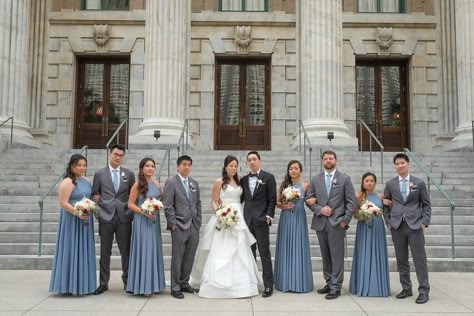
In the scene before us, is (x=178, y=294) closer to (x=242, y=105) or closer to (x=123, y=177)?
(x=123, y=177)

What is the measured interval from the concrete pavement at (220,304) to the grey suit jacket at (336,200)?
1.03 m

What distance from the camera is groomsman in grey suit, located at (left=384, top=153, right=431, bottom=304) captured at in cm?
689

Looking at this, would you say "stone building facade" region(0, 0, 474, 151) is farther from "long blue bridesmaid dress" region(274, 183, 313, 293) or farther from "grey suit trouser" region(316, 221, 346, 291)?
"grey suit trouser" region(316, 221, 346, 291)

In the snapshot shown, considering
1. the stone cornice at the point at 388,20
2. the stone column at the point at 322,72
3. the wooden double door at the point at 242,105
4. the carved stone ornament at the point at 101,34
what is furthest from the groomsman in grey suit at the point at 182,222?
the stone cornice at the point at 388,20

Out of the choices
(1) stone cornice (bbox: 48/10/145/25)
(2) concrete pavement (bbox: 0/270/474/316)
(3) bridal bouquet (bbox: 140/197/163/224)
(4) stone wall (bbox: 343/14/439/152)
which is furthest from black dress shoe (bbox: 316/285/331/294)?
(1) stone cornice (bbox: 48/10/145/25)

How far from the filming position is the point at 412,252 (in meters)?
6.98

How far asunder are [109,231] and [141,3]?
48.9 feet

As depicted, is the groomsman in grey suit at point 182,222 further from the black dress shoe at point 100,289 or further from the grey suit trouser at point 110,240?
the black dress shoe at point 100,289

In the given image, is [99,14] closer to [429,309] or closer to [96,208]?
[96,208]

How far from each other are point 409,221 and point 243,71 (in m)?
14.3

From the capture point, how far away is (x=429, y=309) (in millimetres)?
6441

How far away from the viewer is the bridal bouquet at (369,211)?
22.9 feet

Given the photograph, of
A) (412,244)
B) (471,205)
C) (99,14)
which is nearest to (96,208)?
(412,244)

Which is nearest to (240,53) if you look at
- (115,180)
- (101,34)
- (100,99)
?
(101,34)
